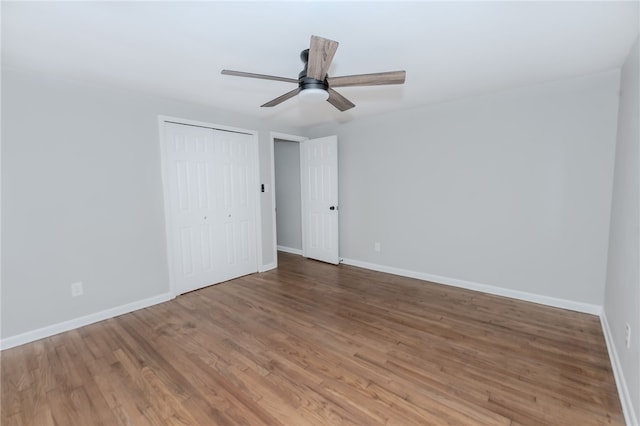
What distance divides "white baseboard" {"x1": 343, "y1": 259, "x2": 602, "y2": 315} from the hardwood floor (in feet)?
0.37

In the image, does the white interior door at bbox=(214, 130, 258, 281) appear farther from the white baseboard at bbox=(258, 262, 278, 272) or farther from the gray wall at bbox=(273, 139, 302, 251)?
the gray wall at bbox=(273, 139, 302, 251)

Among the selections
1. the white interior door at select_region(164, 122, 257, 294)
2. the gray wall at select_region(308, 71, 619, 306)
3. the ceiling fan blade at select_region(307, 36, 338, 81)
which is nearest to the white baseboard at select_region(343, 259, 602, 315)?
the gray wall at select_region(308, 71, 619, 306)

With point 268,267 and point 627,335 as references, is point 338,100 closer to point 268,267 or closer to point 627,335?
point 627,335

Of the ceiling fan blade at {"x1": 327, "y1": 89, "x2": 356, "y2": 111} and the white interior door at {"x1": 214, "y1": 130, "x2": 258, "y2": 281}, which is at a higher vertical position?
the ceiling fan blade at {"x1": 327, "y1": 89, "x2": 356, "y2": 111}

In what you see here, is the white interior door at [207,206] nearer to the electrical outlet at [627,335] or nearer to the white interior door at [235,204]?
the white interior door at [235,204]

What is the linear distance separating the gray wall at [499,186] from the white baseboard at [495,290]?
5 cm

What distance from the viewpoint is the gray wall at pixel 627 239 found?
5.44 feet

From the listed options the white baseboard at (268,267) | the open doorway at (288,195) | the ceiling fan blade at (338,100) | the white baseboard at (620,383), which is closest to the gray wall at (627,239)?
the white baseboard at (620,383)

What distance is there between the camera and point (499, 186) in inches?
129

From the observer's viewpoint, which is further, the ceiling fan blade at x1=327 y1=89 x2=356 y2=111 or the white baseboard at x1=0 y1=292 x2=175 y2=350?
the white baseboard at x1=0 y1=292 x2=175 y2=350

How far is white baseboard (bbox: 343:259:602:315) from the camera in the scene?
290cm

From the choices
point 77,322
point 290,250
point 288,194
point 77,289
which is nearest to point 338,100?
point 77,289

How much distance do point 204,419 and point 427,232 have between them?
3.24 m

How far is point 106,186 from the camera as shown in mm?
2910
